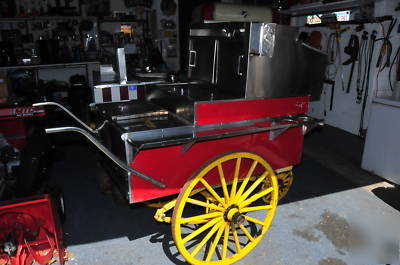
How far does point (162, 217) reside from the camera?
8.31ft

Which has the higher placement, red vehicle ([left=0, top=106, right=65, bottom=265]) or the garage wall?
the garage wall

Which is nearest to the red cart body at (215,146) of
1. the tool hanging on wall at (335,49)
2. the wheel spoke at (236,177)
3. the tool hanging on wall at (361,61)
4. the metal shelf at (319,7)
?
the wheel spoke at (236,177)

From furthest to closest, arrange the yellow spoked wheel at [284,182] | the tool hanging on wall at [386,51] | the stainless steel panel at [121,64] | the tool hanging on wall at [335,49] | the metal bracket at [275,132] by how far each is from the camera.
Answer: the tool hanging on wall at [335,49] < the tool hanging on wall at [386,51] < the yellow spoked wheel at [284,182] < the stainless steel panel at [121,64] < the metal bracket at [275,132]

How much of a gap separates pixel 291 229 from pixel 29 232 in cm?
249

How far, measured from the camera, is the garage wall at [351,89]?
4680 mm

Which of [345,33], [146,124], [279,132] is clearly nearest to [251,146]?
[279,132]

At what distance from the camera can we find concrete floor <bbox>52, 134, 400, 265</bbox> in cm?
288

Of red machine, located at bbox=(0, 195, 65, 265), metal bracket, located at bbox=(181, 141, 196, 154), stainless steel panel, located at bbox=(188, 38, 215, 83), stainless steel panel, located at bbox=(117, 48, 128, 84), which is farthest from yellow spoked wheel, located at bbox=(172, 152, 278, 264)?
stainless steel panel, located at bbox=(117, 48, 128, 84)

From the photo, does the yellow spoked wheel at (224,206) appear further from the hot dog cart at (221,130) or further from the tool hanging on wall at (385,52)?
the tool hanging on wall at (385,52)

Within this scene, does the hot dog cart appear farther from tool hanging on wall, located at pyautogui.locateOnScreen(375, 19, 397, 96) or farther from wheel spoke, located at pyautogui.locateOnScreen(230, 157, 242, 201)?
tool hanging on wall, located at pyautogui.locateOnScreen(375, 19, 397, 96)

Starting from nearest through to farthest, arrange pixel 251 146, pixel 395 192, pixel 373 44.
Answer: pixel 251 146, pixel 395 192, pixel 373 44

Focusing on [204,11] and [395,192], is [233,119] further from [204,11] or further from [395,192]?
[395,192]

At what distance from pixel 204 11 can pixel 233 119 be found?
2.22 metres

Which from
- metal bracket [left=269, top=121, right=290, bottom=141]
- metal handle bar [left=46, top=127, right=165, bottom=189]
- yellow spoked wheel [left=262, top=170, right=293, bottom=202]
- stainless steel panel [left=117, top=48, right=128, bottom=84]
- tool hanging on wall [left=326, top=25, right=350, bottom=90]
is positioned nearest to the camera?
metal handle bar [left=46, top=127, right=165, bottom=189]
